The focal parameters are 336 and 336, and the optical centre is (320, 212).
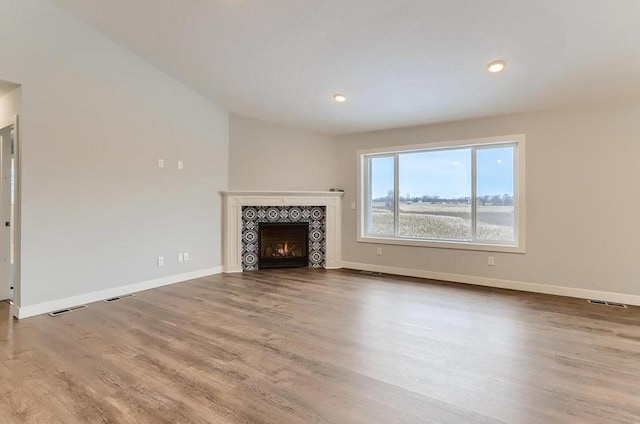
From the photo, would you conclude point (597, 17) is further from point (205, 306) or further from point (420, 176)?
point (205, 306)

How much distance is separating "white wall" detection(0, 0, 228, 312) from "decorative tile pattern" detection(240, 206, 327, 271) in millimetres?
784

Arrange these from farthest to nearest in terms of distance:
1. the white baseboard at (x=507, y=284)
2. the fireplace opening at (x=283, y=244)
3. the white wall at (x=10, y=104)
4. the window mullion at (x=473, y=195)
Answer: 1. the fireplace opening at (x=283, y=244)
2. the window mullion at (x=473, y=195)
3. the white baseboard at (x=507, y=284)
4. the white wall at (x=10, y=104)

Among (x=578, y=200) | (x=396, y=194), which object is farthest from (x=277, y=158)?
(x=578, y=200)

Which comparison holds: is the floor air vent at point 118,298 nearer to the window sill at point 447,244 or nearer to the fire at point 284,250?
the fire at point 284,250

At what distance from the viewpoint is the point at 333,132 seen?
6.09 m

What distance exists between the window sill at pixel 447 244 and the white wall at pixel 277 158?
1.28 meters

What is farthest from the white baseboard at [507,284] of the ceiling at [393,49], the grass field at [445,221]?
the ceiling at [393,49]

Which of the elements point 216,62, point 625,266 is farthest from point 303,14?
point 625,266

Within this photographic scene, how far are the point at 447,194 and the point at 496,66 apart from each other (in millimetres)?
2227

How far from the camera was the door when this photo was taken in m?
4.00

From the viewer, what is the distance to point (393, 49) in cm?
336

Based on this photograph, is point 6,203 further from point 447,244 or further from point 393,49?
point 447,244

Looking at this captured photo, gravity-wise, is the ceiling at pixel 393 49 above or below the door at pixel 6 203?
above

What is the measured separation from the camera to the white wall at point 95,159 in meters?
3.48
